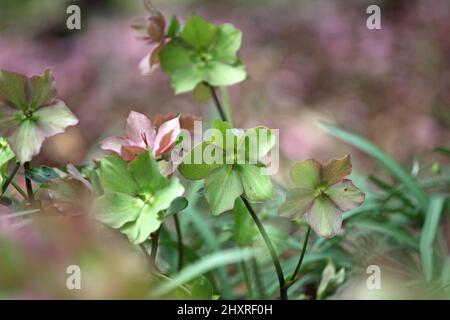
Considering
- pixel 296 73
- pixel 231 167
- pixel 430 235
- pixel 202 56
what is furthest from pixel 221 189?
pixel 296 73

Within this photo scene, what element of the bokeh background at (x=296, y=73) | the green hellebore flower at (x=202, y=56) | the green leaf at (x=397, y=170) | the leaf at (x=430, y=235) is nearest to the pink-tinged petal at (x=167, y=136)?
the green hellebore flower at (x=202, y=56)

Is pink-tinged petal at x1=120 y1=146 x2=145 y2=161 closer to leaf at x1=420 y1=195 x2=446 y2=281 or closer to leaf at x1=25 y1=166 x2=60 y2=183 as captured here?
leaf at x1=25 y1=166 x2=60 y2=183

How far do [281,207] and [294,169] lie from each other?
0.04m

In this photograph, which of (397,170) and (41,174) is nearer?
(41,174)

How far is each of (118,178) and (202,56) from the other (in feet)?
0.92

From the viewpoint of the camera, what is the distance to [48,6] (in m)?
3.76

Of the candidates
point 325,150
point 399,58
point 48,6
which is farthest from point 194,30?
point 48,6

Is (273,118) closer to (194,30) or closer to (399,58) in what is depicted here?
(399,58)

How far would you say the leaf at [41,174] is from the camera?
0.68 meters

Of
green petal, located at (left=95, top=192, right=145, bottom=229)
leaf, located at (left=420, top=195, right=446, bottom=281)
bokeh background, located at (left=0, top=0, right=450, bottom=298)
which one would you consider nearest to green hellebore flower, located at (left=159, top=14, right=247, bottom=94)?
green petal, located at (left=95, top=192, right=145, bottom=229)

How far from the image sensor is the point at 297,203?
0.64 m

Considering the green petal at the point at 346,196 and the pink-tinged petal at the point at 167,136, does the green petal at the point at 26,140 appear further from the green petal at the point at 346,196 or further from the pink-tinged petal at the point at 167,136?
the green petal at the point at 346,196

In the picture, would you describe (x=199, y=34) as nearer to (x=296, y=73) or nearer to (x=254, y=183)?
(x=254, y=183)
